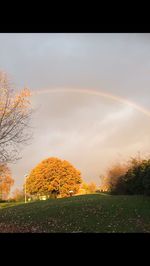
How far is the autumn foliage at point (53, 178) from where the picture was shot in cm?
2144

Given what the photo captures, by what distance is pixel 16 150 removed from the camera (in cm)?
1226

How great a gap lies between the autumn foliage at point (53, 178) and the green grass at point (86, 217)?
760 centimetres

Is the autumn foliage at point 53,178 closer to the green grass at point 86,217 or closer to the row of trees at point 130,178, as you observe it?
the row of trees at point 130,178

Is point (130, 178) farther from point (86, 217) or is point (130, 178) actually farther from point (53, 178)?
point (53, 178)

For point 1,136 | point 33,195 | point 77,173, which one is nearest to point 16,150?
point 1,136

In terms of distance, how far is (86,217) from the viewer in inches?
456

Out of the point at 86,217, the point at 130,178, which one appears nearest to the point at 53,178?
the point at 130,178

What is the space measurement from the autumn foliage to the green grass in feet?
24.9

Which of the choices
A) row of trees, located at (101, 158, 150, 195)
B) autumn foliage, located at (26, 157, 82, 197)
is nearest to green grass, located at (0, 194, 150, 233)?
row of trees, located at (101, 158, 150, 195)

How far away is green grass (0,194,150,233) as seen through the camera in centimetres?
1085

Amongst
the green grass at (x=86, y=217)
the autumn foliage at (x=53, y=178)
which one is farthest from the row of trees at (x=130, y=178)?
the autumn foliage at (x=53, y=178)

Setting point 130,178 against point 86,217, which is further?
point 130,178

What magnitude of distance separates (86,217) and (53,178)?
34.8 feet
